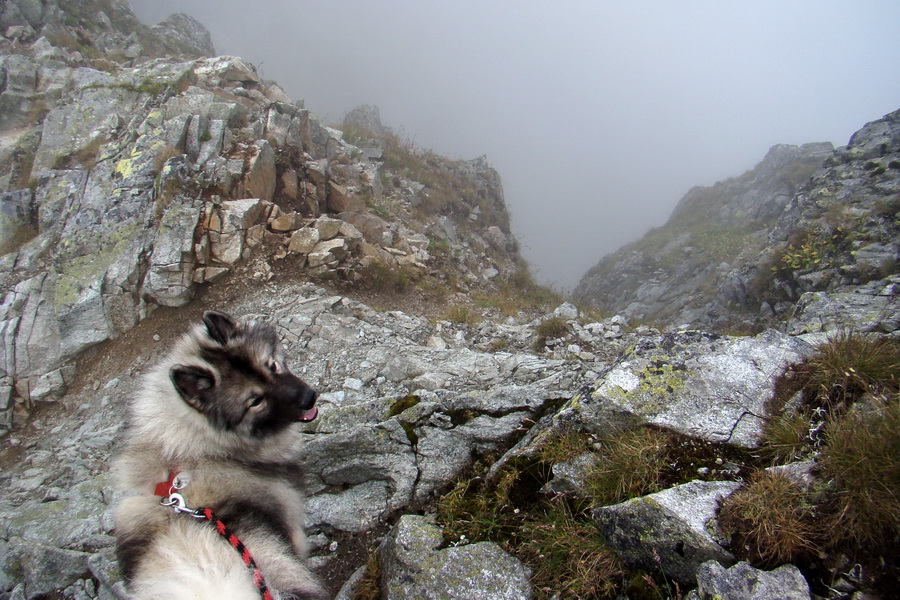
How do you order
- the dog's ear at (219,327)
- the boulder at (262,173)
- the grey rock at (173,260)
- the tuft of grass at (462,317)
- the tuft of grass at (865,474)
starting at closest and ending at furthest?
1. the tuft of grass at (865,474)
2. the dog's ear at (219,327)
3. the grey rock at (173,260)
4. the tuft of grass at (462,317)
5. the boulder at (262,173)

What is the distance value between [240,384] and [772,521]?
144 inches

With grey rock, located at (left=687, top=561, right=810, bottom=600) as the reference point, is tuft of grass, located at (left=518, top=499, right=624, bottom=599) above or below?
Result: below

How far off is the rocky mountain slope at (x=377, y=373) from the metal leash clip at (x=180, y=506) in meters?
1.60

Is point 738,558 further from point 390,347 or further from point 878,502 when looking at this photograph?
point 390,347

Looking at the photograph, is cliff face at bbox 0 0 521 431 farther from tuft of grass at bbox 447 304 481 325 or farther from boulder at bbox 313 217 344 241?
tuft of grass at bbox 447 304 481 325

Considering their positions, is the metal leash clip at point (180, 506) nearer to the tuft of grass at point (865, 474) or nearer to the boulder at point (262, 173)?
the tuft of grass at point (865, 474)

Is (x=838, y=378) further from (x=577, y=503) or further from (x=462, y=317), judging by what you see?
(x=462, y=317)

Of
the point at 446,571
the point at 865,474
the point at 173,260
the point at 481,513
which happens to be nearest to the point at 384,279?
the point at 173,260

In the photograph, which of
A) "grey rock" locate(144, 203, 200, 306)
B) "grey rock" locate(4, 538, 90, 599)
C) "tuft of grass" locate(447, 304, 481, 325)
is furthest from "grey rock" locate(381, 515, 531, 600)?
"grey rock" locate(144, 203, 200, 306)

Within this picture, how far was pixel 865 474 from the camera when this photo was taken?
2.24 m

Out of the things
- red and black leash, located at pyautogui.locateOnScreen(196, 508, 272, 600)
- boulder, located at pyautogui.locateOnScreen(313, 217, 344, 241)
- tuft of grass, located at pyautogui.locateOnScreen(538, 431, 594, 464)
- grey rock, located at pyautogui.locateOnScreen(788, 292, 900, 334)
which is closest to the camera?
red and black leash, located at pyautogui.locateOnScreen(196, 508, 272, 600)

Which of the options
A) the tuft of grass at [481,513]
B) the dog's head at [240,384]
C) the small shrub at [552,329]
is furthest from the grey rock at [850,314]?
the dog's head at [240,384]

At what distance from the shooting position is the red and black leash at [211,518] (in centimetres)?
249

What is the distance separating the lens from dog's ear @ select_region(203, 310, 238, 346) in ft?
10.6
